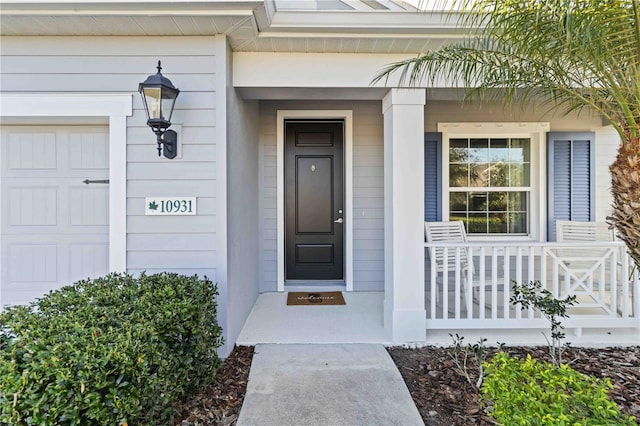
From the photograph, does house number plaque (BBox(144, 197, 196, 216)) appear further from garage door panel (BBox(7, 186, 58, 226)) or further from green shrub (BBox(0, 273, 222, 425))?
garage door panel (BBox(7, 186, 58, 226))

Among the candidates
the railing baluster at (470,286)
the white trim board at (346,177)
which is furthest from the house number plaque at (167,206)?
the railing baluster at (470,286)

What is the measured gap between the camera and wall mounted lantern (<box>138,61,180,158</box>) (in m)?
2.61

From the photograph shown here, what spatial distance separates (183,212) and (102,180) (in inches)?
32.7

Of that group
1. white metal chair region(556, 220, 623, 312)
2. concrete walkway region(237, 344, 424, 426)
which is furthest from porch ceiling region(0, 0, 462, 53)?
white metal chair region(556, 220, 623, 312)

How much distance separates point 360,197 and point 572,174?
270cm

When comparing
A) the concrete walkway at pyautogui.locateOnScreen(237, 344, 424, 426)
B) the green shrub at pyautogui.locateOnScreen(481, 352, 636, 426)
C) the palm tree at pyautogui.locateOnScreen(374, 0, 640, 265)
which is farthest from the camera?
the concrete walkway at pyautogui.locateOnScreen(237, 344, 424, 426)

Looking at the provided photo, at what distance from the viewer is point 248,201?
401cm

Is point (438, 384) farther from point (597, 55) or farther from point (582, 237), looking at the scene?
point (582, 237)

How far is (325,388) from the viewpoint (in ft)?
7.97

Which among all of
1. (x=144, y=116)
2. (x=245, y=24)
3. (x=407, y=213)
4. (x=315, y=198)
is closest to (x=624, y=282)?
(x=407, y=213)

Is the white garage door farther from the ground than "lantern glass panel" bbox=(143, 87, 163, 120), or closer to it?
closer to it

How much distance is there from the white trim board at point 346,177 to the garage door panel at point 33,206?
2.46 m

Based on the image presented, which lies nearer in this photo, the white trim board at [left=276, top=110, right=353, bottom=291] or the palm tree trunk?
the palm tree trunk

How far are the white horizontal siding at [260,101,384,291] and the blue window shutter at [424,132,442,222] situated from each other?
24.3 inches
